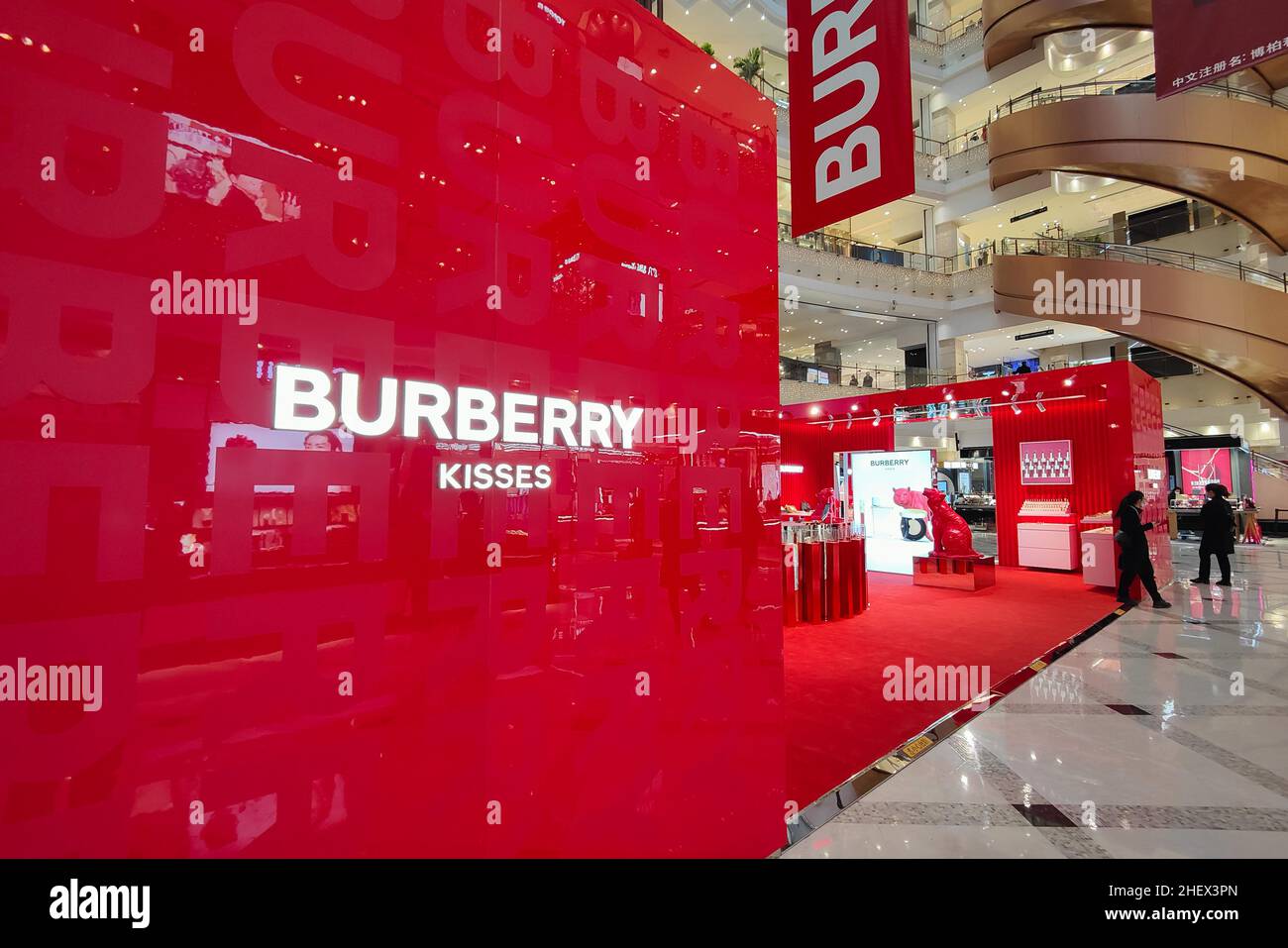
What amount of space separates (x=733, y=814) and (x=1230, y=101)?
540 inches

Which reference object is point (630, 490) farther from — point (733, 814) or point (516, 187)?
point (733, 814)

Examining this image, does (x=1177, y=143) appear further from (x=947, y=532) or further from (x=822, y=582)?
(x=822, y=582)

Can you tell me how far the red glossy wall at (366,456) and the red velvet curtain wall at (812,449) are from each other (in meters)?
10.9

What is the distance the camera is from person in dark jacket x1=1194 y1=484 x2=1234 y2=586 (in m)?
7.93

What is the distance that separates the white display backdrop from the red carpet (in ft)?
3.96

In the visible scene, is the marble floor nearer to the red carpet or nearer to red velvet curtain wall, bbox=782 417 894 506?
the red carpet

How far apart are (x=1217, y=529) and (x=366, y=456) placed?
11.1 metres

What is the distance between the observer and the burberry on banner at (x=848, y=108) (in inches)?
87.0

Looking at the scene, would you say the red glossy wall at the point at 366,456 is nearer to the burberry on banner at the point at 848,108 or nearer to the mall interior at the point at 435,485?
the mall interior at the point at 435,485

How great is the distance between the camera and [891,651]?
4934mm
